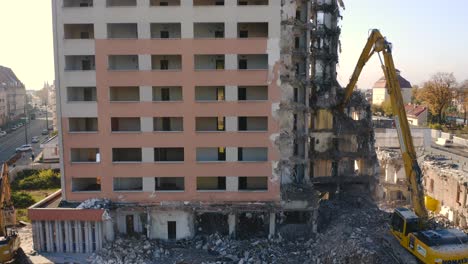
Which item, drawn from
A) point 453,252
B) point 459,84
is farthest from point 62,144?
point 459,84

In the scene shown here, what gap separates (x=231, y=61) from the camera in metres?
30.4

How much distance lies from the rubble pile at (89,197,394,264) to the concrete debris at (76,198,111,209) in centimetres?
294

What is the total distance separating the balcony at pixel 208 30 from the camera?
32.4m

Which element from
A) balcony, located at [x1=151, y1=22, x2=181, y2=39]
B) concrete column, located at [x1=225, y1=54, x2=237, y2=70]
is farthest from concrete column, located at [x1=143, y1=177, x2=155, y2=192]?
balcony, located at [x1=151, y1=22, x2=181, y2=39]

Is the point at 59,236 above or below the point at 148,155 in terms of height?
below

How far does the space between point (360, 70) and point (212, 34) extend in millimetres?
13516

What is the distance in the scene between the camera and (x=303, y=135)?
34.6 m

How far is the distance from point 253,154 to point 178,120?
686cm

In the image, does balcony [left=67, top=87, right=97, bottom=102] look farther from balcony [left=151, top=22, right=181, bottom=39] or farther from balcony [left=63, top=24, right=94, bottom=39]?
balcony [left=151, top=22, right=181, bottom=39]

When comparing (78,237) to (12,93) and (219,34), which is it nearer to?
(219,34)

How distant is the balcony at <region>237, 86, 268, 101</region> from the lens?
32812mm

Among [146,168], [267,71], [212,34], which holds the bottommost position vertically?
[146,168]

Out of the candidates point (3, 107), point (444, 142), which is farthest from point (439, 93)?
point (3, 107)

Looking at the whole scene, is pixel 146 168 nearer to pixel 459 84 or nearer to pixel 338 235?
pixel 338 235
